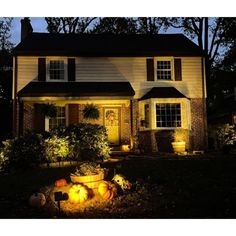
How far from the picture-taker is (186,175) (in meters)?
9.19

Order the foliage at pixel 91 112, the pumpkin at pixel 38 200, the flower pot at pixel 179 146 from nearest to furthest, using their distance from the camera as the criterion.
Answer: the pumpkin at pixel 38 200 → the flower pot at pixel 179 146 → the foliage at pixel 91 112

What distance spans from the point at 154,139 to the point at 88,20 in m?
17.2

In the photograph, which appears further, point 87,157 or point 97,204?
point 87,157

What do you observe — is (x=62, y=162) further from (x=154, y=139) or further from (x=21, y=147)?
(x=154, y=139)

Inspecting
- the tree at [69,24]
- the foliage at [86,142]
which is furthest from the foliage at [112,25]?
the foliage at [86,142]

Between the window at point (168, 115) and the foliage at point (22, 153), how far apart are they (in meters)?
6.99

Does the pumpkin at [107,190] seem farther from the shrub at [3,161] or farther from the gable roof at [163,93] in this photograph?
the gable roof at [163,93]

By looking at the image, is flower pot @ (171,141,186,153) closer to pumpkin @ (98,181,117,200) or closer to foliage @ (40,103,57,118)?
foliage @ (40,103,57,118)

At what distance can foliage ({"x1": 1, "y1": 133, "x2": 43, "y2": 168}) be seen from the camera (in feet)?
38.5

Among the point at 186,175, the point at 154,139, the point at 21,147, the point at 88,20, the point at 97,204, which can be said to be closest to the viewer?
the point at 97,204

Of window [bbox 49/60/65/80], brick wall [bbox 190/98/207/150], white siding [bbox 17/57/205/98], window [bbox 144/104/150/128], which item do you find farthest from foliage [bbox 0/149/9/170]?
brick wall [bbox 190/98/207/150]

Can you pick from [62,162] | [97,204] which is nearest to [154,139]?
[62,162]

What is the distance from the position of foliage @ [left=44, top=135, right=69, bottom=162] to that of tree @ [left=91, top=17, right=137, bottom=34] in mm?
18487

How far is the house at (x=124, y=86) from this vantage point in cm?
1714
